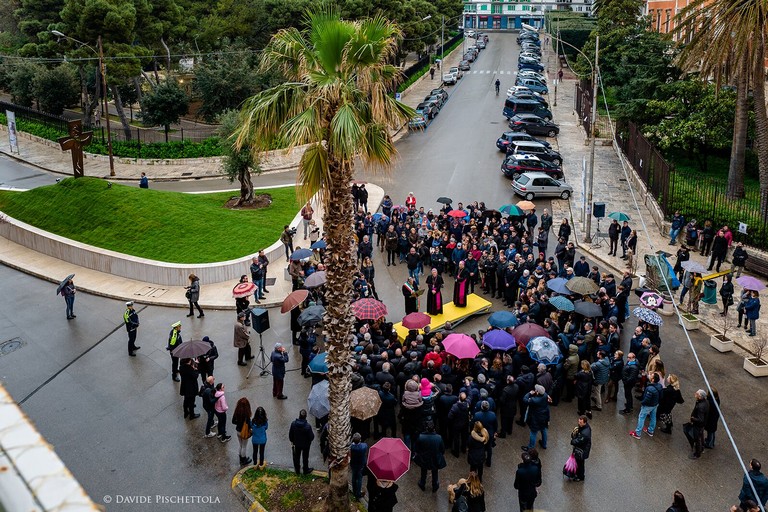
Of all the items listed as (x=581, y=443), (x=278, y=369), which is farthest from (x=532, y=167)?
(x=581, y=443)

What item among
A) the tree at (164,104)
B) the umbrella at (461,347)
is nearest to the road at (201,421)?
the umbrella at (461,347)

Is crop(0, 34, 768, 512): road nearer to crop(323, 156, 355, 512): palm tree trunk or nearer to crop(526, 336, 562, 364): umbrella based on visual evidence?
crop(526, 336, 562, 364): umbrella

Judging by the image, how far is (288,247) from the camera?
23.6 metres

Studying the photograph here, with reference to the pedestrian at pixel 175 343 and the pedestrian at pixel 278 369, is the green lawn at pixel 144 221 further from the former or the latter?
the pedestrian at pixel 278 369

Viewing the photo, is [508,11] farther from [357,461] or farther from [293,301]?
[357,461]

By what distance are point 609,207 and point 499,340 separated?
53.8ft

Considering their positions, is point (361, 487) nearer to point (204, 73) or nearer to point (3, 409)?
point (3, 409)

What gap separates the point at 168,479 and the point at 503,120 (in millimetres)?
41070

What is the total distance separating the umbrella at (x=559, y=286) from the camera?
696 inches

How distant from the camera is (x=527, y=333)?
49.0 feet

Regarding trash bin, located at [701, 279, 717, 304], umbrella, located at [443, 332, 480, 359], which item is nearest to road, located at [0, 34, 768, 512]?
trash bin, located at [701, 279, 717, 304]

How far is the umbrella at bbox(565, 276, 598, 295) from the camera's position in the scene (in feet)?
56.7

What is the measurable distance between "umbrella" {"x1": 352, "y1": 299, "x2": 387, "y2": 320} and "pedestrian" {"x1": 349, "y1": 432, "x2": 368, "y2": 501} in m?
4.31

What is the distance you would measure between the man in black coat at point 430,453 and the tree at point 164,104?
112ft
